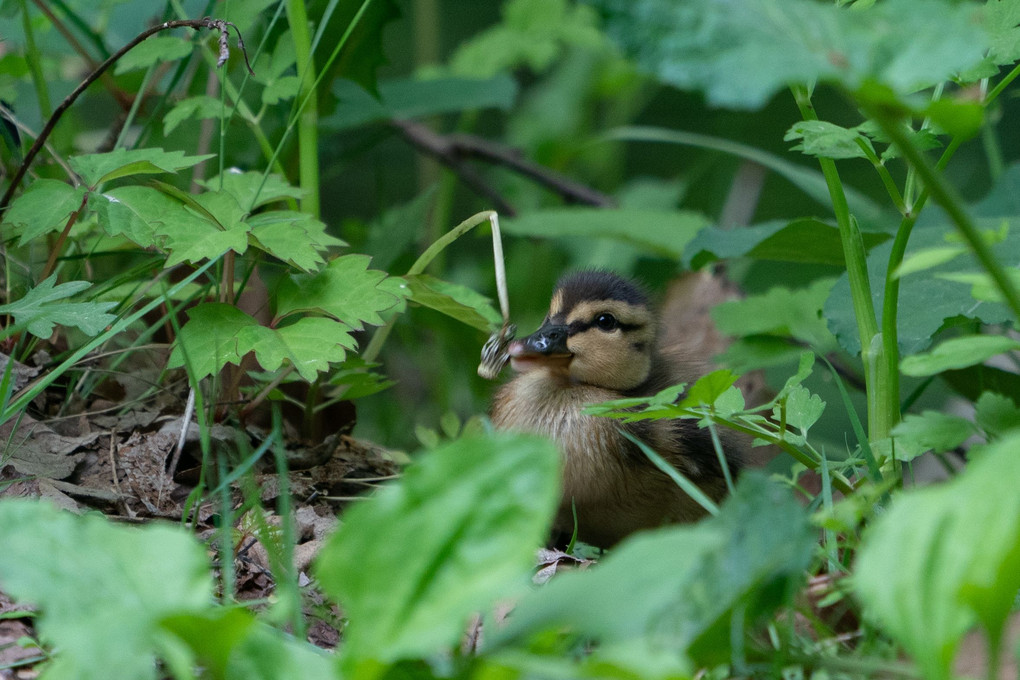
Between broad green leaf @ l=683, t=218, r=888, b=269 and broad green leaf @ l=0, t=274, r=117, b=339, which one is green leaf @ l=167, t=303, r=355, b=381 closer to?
broad green leaf @ l=0, t=274, r=117, b=339

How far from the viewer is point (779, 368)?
366 centimetres

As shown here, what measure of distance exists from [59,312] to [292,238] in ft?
1.54

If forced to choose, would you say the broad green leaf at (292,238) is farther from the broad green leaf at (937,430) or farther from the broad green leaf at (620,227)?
the broad green leaf at (620,227)

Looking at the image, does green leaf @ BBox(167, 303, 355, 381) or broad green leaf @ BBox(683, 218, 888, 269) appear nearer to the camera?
green leaf @ BBox(167, 303, 355, 381)

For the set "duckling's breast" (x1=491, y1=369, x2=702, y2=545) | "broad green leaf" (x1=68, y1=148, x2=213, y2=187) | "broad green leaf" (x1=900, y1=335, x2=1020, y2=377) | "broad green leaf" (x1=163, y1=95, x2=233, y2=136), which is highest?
"broad green leaf" (x1=163, y1=95, x2=233, y2=136)

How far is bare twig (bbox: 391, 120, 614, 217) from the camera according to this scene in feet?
14.2

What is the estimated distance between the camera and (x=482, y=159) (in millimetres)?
4457

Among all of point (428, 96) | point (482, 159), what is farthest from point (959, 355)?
point (482, 159)

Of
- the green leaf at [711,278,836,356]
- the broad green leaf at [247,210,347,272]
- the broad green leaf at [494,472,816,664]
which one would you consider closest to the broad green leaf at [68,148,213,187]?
the broad green leaf at [247,210,347,272]

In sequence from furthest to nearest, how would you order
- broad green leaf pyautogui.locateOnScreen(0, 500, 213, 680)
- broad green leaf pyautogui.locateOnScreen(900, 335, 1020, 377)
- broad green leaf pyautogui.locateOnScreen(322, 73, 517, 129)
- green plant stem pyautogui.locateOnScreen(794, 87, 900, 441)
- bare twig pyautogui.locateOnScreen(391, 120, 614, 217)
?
bare twig pyautogui.locateOnScreen(391, 120, 614, 217)
broad green leaf pyautogui.locateOnScreen(322, 73, 517, 129)
green plant stem pyautogui.locateOnScreen(794, 87, 900, 441)
broad green leaf pyautogui.locateOnScreen(900, 335, 1020, 377)
broad green leaf pyautogui.locateOnScreen(0, 500, 213, 680)

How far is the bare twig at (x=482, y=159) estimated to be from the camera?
434cm

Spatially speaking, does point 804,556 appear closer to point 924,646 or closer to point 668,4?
point 924,646

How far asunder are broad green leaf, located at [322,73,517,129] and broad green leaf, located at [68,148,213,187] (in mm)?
1772

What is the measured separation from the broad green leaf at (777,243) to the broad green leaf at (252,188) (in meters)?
1.21
